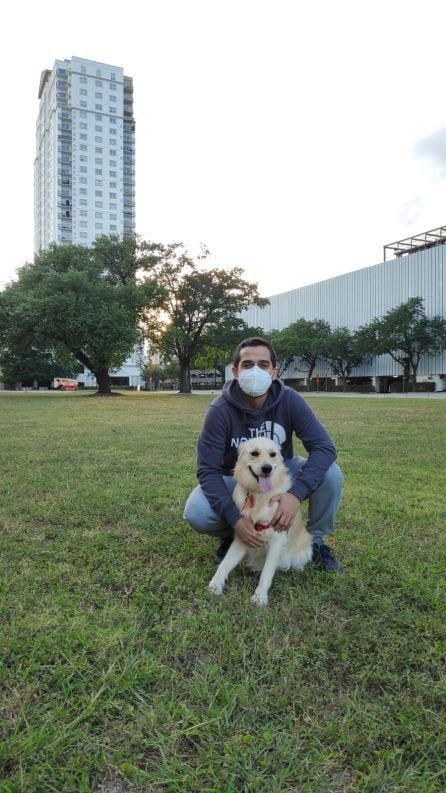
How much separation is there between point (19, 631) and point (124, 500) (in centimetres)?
262

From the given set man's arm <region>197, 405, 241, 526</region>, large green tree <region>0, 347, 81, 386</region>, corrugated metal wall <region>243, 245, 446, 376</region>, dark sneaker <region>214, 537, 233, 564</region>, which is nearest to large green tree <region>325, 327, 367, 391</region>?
corrugated metal wall <region>243, 245, 446, 376</region>

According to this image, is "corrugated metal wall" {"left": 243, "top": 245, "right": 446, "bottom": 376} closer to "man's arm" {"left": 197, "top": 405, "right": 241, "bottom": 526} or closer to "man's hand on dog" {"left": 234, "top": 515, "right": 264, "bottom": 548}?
"man's arm" {"left": 197, "top": 405, "right": 241, "bottom": 526}

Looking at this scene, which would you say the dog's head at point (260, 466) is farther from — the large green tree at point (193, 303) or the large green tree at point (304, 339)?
the large green tree at point (304, 339)

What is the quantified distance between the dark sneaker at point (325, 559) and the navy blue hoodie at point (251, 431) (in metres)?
0.60

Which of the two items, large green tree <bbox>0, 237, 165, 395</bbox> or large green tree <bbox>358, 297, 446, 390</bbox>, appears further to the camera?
large green tree <bbox>358, 297, 446, 390</bbox>

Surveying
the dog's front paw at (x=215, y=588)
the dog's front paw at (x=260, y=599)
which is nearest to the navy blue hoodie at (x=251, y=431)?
the dog's front paw at (x=215, y=588)

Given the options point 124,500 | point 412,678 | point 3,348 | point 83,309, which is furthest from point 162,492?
point 3,348

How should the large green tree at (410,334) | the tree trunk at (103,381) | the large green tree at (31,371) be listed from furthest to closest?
the large green tree at (31,371) < the large green tree at (410,334) < the tree trunk at (103,381)

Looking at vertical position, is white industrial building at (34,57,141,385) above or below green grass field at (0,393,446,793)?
above

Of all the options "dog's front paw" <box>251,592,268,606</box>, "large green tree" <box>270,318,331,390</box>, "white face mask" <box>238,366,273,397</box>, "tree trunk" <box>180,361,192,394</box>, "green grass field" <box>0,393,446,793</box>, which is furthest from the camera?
"large green tree" <box>270,318,331,390</box>

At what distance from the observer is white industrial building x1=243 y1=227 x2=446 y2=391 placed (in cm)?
4875

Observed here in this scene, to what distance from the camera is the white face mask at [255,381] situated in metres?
2.99

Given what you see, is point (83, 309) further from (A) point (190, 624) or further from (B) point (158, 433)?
(A) point (190, 624)

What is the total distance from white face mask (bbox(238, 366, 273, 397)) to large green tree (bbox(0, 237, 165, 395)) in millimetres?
25186
